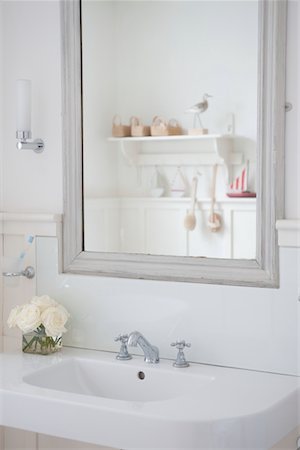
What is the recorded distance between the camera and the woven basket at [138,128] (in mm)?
2182

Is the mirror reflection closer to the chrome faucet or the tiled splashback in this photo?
the tiled splashback

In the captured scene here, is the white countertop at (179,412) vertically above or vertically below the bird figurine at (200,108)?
below

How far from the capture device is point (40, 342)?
2227 millimetres

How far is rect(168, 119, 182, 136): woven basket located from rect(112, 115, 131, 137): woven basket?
134 millimetres

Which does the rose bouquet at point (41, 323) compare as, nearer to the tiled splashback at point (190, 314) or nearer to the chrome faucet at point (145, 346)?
the tiled splashback at point (190, 314)

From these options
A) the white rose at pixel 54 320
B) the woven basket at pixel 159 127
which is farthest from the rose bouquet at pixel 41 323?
the woven basket at pixel 159 127

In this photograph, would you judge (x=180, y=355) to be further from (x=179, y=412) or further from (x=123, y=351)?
(x=179, y=412)

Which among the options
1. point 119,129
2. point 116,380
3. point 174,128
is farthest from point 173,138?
point 116,380

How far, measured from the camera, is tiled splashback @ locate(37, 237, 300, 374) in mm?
1969

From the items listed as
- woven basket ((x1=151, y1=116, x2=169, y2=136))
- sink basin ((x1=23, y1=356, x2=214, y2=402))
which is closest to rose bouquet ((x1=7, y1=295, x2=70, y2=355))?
sink basin ((x1=23, y1=356, x2=214, y2=402))

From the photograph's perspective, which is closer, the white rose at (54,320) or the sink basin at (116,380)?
the sink basin at (116,380)

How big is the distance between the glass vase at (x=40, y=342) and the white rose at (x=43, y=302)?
6 cm

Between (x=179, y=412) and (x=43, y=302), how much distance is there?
712mm

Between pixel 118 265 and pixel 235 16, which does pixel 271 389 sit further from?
pixel 235 16
